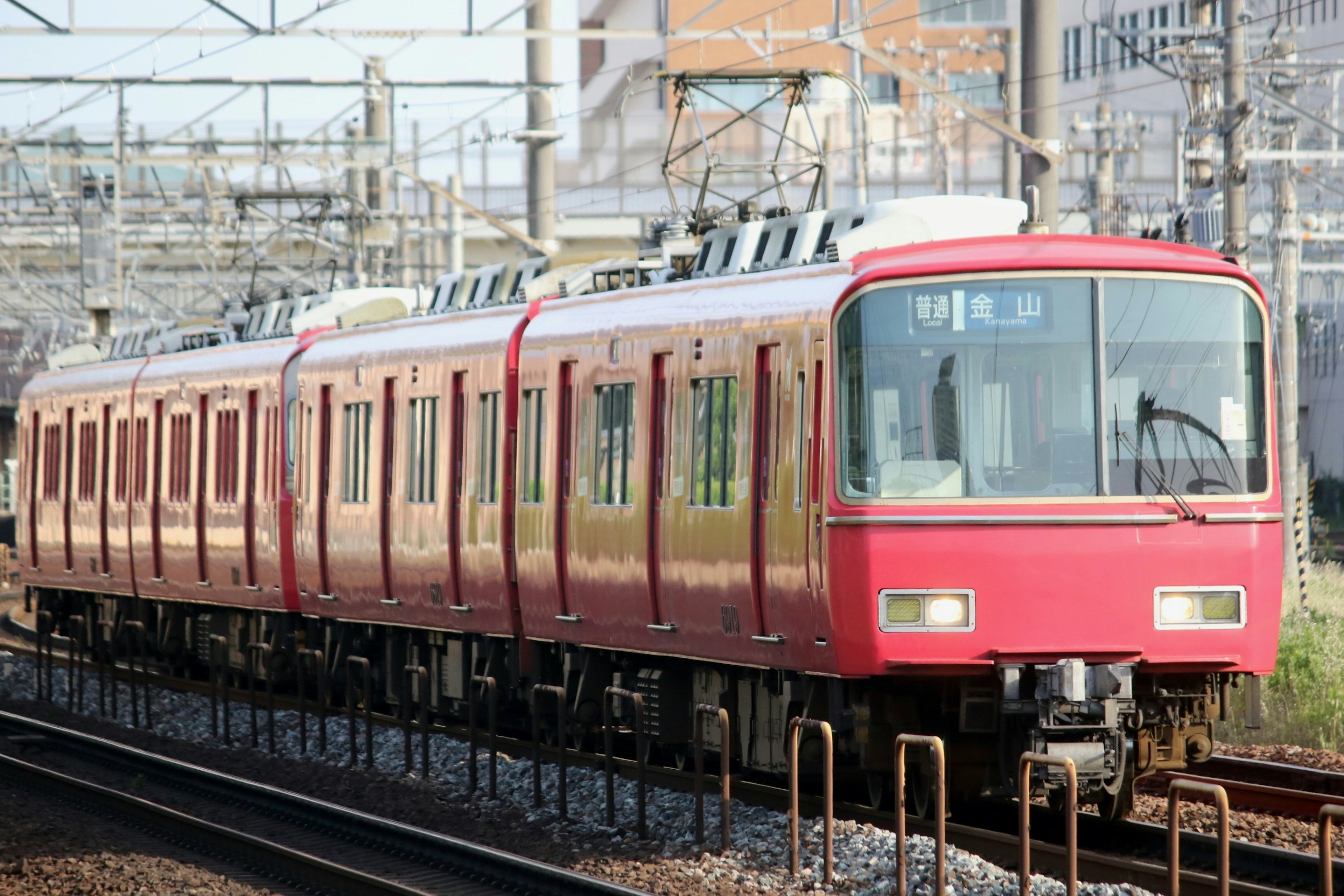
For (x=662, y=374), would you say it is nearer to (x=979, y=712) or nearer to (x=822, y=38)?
(x=979, y=712)

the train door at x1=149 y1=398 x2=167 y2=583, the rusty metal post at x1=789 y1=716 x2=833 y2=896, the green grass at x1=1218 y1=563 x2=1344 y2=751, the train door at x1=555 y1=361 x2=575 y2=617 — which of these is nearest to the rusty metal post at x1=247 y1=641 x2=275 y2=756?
the train door at x1=555 y1=361 x2=575 y2=617

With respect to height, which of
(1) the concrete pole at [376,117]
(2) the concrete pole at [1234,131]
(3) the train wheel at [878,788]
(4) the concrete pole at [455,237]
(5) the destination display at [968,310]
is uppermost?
(1) the concrete pole at [376,117]

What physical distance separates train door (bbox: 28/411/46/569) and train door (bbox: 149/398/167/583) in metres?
4.94

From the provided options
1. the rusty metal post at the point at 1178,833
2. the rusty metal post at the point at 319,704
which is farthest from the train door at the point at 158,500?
the rusty metal post at the point at 1178,833

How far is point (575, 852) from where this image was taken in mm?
11398

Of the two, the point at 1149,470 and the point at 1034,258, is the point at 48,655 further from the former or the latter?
the point at 1149,470

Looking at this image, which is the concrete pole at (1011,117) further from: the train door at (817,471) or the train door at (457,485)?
the train door at (817,471)

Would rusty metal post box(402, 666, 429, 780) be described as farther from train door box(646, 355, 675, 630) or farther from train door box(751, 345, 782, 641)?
train door box(751, 345, 782, 641)

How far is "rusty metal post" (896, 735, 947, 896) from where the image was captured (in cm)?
924

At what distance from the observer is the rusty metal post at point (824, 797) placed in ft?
33.0

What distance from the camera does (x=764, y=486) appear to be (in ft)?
37.7

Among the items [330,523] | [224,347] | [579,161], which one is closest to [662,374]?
[330,523]

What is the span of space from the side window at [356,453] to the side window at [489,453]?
230 centimetres

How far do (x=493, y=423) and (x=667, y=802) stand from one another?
11.7ft
